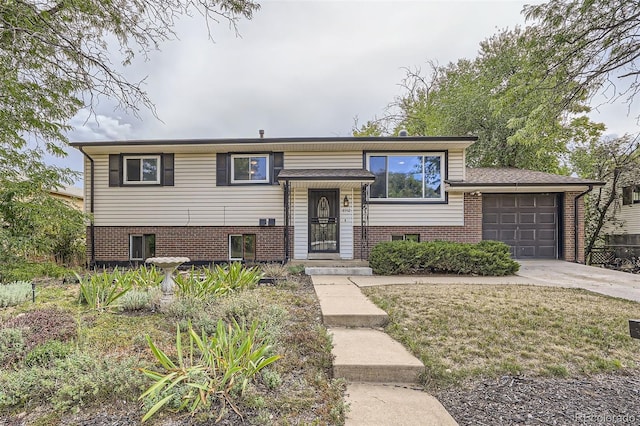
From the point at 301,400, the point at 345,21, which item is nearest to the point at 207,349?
the point at 301,400

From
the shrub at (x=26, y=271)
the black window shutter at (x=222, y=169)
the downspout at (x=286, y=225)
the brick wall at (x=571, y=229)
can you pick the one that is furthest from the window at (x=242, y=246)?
the brick wall at (x=571, y=229)

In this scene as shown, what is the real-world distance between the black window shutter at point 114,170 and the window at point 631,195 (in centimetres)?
1931

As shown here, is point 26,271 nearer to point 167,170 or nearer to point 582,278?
point 167,170

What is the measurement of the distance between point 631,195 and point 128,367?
17828mm

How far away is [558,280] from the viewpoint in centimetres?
696

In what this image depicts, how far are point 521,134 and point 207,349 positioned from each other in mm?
6626

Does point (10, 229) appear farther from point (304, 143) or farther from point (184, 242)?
point (304, 143)

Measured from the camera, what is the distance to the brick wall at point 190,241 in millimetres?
9430

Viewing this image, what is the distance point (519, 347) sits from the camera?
10.5 ft

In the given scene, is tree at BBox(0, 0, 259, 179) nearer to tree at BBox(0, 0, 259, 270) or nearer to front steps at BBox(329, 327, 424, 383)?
tree at BBox(0, 0, 259, 270)

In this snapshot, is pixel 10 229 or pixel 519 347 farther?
pixel 10 229

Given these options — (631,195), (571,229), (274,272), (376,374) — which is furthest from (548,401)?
(631,195)

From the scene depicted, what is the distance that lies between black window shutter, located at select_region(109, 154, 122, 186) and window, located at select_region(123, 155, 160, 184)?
17 cm

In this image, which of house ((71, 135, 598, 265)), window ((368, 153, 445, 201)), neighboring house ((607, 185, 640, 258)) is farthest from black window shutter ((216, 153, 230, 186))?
neighboring house ((607, 185, 640, 258))
